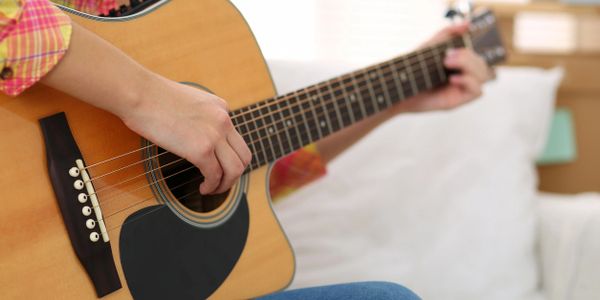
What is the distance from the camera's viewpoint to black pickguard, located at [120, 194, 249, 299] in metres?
0.70

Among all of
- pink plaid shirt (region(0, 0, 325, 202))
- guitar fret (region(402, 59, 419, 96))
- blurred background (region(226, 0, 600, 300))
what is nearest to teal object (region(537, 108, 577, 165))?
blurred background (region(226, 0, 600, 300))

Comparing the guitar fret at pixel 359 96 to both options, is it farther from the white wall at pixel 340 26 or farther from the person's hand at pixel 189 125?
the white wall at pixel 340 26

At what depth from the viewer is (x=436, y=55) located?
1178mm

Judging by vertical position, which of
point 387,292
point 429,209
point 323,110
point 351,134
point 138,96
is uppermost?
point 138,96

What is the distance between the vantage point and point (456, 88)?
1.19 metres

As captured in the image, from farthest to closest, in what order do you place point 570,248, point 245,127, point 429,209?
point 429,209 → point 570,248 → point 245,127

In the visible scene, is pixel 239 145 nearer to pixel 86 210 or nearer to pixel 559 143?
pixel 86 210

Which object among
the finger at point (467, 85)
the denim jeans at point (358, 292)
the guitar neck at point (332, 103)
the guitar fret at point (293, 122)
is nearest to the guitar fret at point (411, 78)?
the guitar neck at point (332, 103)

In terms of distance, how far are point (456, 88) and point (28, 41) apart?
2.72ft

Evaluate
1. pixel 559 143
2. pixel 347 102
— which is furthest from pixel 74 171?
pixel 559 143

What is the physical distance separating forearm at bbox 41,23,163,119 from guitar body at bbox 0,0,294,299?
0.04 meters

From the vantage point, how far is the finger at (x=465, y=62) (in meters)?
1.17

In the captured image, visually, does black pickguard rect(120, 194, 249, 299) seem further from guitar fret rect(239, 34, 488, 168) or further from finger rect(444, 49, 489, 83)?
finger rect(444, 49, 489, 83)

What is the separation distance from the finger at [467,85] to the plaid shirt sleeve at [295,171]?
0.30 metres
